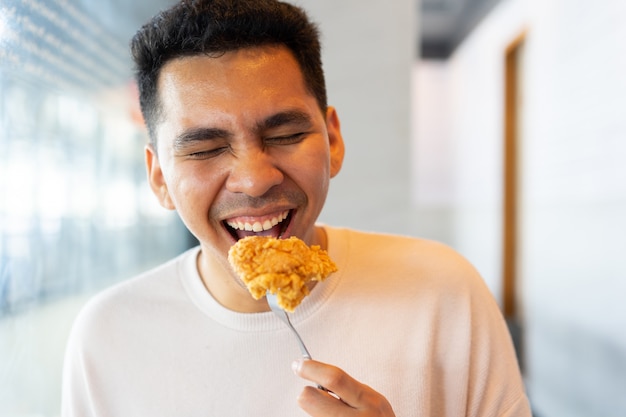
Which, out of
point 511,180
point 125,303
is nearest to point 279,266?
point 125,303

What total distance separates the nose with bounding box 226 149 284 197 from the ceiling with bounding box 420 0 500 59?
518cm

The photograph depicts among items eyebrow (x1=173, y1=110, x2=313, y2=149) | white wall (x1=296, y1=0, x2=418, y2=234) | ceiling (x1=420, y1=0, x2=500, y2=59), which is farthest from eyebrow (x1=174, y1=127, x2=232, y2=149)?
ceiling (x1=420, y1=0, x2=500, y2=59)

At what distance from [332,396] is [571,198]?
2.67 meters

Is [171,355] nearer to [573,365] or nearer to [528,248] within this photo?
[573,365]

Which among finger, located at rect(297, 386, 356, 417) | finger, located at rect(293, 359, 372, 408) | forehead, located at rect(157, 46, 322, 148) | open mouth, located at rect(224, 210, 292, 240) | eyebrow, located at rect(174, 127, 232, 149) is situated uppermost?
forehead, located at rect(157, 46, 322, 148)

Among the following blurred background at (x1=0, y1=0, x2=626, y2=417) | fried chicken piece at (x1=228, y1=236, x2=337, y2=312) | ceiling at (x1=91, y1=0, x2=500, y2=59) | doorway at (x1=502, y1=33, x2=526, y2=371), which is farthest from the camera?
ceiling at (x1=91, y1=0, x2=500, y2=59)

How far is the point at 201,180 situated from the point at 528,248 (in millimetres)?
3739

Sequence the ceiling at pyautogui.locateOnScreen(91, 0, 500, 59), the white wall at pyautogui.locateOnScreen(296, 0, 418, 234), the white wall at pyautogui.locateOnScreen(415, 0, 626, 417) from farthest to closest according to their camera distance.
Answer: the ceiling at pyautogui.locateOnScreen(91, 0, 500, 59), the white wall at pyautogui.locateOnScreen(296, 0, 418, 234), the white wall at pyautogui.locateOnScreen(415, 0, 626, 417)

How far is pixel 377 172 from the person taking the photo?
296cm

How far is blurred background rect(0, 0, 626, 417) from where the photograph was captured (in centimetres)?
142

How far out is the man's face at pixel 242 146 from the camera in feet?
3.49

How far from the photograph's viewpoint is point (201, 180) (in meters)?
1.10

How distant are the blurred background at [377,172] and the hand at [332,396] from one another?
0.85 m

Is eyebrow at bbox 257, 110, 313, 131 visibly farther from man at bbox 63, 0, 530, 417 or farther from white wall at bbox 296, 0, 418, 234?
white wall at bbox 296, 0, 418, 234
